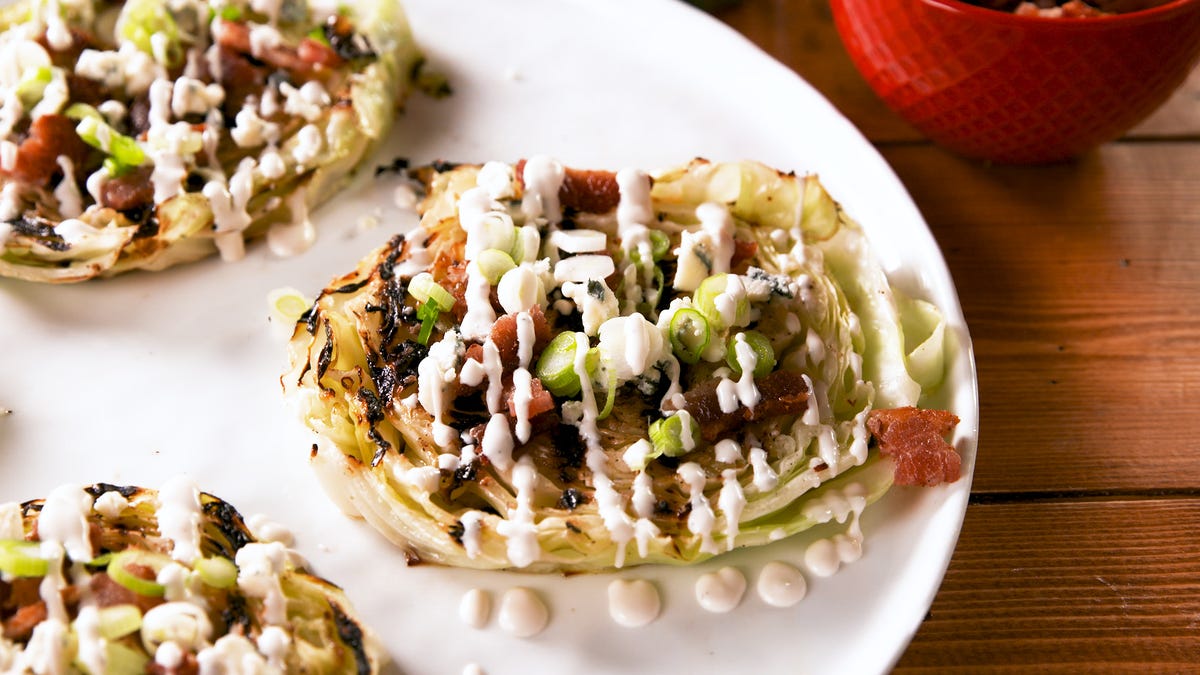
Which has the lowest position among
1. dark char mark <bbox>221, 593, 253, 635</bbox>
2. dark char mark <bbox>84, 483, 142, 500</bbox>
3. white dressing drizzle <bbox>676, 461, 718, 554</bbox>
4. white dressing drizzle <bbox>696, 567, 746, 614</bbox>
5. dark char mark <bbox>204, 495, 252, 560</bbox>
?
white dressing drizzle <bbox>696, 567, 746, 614</bbox>

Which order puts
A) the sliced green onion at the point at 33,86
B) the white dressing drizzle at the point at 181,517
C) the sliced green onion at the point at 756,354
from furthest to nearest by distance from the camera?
the sliced green onion at the point at 33,86 < the sliced green onion at the point at 756,354 < the white dressing drizzle at the point at 181,517

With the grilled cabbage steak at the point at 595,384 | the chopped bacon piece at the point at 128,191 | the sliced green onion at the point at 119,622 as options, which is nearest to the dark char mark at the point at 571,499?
the grilled cabbage steak at the point at 595,384

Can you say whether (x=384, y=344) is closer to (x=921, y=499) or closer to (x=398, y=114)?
(x=398, y=114)

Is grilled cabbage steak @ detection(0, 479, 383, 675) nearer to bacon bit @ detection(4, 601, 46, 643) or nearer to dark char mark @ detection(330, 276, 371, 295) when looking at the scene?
bacon bit @ detection(4, 601, 46, 643)

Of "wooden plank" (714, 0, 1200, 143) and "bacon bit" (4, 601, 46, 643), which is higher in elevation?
"wooden plank" (714, 0, 1200, 143)

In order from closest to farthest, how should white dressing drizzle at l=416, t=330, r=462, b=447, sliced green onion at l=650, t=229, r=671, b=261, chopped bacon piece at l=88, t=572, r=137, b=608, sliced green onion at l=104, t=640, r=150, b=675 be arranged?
sliced green onion at l=104, t=640, r=150, b=675 < chopped bacon piece at l=88, t=572, r=137, b=608 < white dressing drizzle at l=416, t=330, r=462, b=447 < sliced green onion at l=650, t=229, r=671, b=261

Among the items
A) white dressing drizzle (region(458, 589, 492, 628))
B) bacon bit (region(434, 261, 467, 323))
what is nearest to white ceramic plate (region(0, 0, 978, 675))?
white dressing drizzle (region(458, 589, 492, 628))

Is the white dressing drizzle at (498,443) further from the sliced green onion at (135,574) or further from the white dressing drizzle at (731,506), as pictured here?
the sliced green onion at (135,574)
